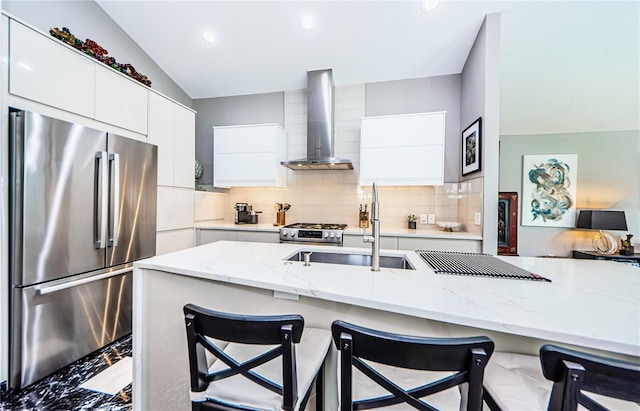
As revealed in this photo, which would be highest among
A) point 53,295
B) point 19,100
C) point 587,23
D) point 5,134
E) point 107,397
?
point 587,23

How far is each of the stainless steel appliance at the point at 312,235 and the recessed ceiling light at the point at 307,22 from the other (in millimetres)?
2165

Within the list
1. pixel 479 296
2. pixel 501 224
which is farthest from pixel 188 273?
pixel 501 224

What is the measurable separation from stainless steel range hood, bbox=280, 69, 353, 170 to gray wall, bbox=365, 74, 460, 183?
0.60 meters

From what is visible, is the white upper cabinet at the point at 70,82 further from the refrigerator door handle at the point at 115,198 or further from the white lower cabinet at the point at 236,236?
the white lower cabinet at the point at 236,236

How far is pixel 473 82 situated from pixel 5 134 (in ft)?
12.5

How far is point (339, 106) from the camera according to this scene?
3449 millimetres

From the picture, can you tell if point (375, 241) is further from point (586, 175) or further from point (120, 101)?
point (586, 175)

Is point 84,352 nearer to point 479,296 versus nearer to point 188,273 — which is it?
point 188,273

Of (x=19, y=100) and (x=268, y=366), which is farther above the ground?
(x=19, y=100)

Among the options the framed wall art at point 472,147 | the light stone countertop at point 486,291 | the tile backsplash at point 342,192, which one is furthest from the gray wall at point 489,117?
the light stone countertop at point 486,291

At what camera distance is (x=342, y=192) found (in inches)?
137

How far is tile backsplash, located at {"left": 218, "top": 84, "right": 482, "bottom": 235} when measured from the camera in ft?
10.6

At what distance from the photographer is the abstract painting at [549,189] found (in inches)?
154

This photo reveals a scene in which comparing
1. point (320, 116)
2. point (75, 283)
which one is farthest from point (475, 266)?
point (75, 283)
